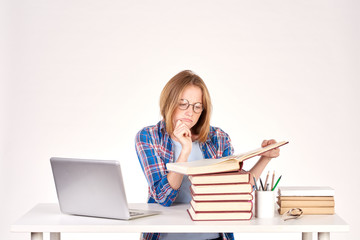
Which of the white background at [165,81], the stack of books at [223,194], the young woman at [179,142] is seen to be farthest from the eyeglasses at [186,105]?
the white background at [165,81]

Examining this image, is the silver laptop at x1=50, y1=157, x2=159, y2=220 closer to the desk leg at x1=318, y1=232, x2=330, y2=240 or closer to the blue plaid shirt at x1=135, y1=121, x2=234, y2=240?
the blue plaid shirt at x1=135, y1=121, x2=234, y2=240

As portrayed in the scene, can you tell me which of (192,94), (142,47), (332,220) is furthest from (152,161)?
(142,47)

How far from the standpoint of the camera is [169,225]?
1.85 m

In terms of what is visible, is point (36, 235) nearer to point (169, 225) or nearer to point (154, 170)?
point (169, 225)

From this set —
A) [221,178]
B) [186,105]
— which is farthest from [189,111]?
[221,178]

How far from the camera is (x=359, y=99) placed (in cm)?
464

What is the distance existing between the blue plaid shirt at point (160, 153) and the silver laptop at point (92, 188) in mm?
169

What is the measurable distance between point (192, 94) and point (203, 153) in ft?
0.96

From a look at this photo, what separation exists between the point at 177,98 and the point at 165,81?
85.3 inches

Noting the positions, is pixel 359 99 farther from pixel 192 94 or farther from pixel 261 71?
pixel 192 94

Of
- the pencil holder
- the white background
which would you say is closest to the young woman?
the pencil holder

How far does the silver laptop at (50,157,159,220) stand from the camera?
1877 millimetres

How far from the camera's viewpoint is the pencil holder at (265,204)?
1972mm

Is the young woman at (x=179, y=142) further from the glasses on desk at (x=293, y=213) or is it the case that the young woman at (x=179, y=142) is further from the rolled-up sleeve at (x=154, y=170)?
the glasses on desk at (x=293, y=213)
